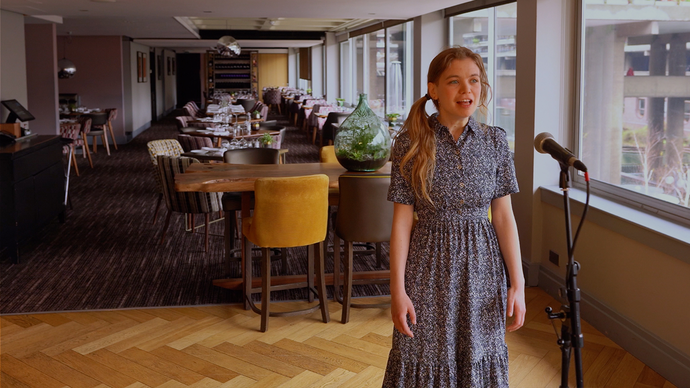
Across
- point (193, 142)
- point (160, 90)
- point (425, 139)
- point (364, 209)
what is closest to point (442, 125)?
point (425, 139)

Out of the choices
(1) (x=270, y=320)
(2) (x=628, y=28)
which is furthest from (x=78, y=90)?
(2) (x=628, y=28)

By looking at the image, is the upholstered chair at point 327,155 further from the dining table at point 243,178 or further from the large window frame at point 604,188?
the large window frame at point 604,188

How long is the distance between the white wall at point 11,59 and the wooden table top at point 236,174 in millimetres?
3932

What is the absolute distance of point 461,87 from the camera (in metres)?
2.02

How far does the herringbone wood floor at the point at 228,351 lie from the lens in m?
3.48

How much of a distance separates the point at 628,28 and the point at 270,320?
2907mm

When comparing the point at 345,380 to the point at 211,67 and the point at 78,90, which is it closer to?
the point at 78,90

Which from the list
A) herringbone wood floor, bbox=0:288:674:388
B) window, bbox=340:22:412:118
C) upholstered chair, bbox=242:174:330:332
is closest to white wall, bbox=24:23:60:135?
window, bbox=340:22:412:118

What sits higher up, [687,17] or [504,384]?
[687,17]

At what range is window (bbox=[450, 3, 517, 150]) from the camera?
261 inches

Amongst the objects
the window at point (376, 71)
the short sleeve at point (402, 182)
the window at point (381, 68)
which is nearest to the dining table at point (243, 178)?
the short sleeve at point (402, 182)

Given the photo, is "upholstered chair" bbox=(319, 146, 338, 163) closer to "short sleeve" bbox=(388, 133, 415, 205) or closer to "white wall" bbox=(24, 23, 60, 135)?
"short sleeve" bbox=(388, 133, 415, 205)

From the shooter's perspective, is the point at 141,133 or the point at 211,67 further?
the point at 211,67

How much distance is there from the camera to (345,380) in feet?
11.4
